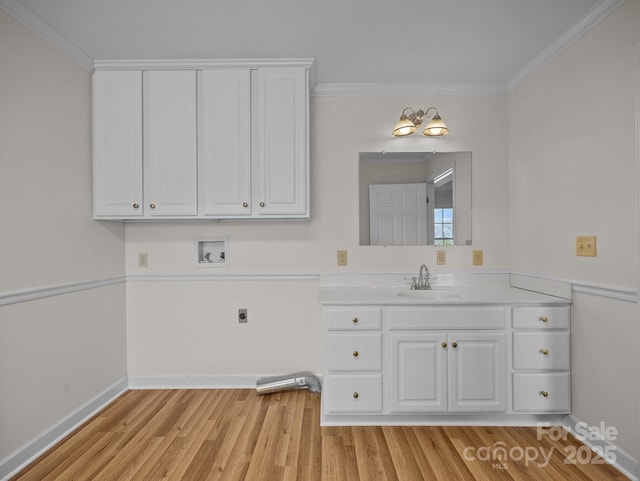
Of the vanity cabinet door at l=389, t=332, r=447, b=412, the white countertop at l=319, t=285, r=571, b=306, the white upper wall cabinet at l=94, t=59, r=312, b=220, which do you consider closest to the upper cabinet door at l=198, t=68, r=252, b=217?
the white upper wall cabinet at l=94, t=59, r=312, b=220

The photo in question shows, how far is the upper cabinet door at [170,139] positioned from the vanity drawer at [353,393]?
152 centimetres

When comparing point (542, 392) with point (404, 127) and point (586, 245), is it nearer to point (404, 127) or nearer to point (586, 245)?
point (586, 245)

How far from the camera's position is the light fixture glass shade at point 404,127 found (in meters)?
2.52

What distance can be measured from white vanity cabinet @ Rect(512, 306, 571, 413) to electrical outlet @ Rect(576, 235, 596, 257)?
36 cm

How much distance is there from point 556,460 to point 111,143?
3.30 metres

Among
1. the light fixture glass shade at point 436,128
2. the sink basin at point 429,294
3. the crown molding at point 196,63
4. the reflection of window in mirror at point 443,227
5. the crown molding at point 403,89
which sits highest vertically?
the crown molding at point 196,63

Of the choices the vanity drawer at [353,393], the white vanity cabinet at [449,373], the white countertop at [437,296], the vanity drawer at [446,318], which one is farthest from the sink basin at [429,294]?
the vanity drawer at [353,393]

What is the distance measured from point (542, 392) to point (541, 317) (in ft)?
1.49

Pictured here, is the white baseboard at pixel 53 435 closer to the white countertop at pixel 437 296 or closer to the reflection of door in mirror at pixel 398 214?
the white countertop at pixel 437 296

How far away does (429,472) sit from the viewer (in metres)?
1.73

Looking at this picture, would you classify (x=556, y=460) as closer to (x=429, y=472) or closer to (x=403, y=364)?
(x=429, y=472)

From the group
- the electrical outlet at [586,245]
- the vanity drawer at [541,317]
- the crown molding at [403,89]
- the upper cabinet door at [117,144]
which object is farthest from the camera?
the crown molding at [403,89]

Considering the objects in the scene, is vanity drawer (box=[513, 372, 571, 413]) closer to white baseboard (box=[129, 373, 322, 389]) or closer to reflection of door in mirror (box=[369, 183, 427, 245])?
reflection of door in mirror (box=[369, 183, 427, 245])

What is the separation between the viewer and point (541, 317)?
2.12 meters
